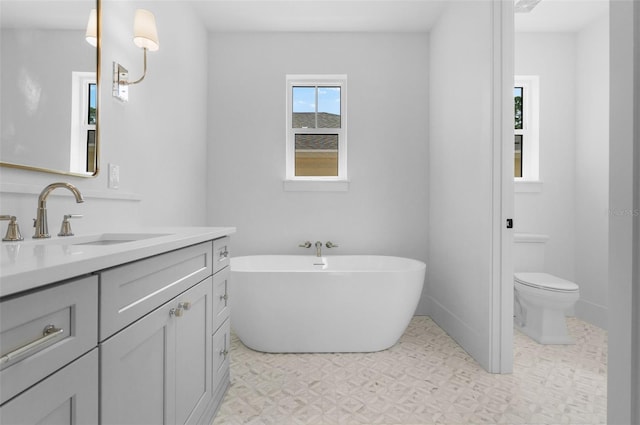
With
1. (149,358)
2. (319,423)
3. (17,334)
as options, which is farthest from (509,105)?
(17,334)

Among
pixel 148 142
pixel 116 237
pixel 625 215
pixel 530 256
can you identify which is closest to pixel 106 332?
pixel 116 237

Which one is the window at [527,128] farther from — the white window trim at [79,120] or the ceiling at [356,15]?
the white window trim at [79,120]

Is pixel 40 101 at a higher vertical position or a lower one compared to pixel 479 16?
lower

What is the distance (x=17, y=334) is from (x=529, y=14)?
3.74 m

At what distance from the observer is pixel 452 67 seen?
Answer: 251cm

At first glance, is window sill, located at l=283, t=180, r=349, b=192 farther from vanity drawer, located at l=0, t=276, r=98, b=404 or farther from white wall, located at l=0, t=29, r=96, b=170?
vanity drawer, located at l=0, t=276, r=98, b=404

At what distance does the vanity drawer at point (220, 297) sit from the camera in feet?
4.84

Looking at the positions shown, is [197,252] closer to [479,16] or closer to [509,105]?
[509,105]

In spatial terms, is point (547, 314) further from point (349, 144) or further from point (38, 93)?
point (38, 93)

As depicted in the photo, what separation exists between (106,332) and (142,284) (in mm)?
177

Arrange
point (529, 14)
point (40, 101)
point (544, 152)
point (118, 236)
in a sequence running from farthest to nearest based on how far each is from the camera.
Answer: point (544, 152)
point (529, 14)
point (118, 236)
point (40, 101)

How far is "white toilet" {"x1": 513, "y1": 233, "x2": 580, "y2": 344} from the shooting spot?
229 centimetres

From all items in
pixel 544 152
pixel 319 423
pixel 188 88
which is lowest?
pixel 319 423

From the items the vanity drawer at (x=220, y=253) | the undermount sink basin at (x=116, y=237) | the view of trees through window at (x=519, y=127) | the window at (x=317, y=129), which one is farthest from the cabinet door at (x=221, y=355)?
the view of trees through window at (x=519, y=127)
